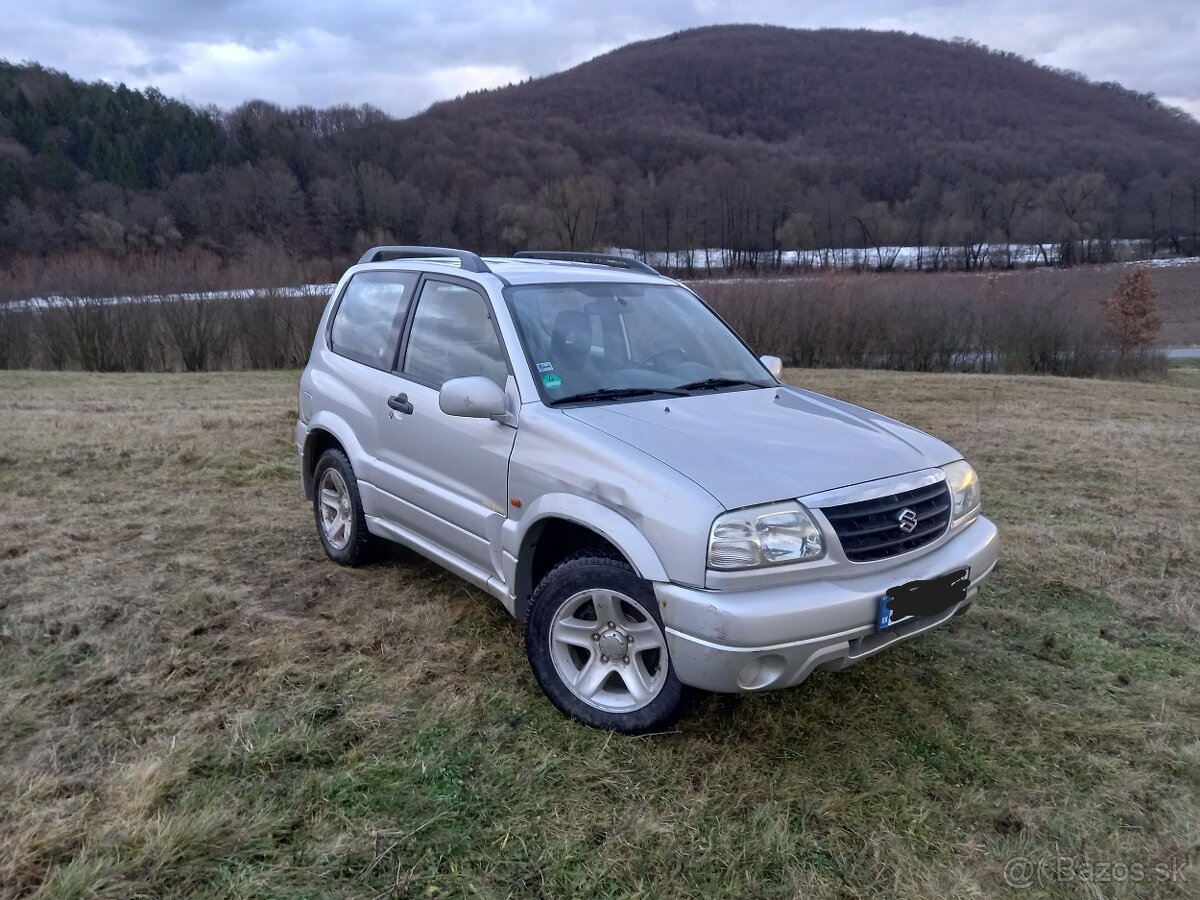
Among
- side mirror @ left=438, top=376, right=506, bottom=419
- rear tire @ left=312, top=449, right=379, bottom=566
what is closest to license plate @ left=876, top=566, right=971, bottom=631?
side mirror @ left=438, top=376, right=506, bottom=419

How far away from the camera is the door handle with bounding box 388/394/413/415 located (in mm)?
4141

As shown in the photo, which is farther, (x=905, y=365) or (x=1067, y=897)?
(x=905, y=365)

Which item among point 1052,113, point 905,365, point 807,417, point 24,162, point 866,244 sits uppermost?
point 1052,113

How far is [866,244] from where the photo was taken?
74.2 m

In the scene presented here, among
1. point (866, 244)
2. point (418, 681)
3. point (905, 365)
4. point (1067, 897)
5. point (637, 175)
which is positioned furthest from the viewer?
point (637, 175)

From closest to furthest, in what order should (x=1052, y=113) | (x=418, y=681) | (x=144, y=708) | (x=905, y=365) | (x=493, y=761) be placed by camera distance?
(x=493, y=761)
(x=144, y=708)
(x=418, y=681)
(x=905, y=365)
(x=1052, y=113)

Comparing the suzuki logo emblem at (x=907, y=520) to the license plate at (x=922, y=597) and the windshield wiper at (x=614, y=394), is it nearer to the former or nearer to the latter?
the license plate at (x=922, y=597)

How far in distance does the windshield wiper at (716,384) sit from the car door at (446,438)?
0.89 metres

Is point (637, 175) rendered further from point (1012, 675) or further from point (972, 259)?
point (1012, 675)

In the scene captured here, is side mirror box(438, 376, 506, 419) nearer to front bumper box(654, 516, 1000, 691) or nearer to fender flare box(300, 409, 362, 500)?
front bumper box(654, 516, 1000, 691)

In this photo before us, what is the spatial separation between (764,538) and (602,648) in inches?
33.3

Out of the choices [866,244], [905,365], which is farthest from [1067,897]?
[866,244]

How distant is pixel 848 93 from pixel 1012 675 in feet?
543

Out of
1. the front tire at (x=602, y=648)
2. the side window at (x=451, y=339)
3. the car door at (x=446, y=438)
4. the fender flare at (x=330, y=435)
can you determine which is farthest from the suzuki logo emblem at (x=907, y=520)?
the fender flare at (x=330, y=435)
